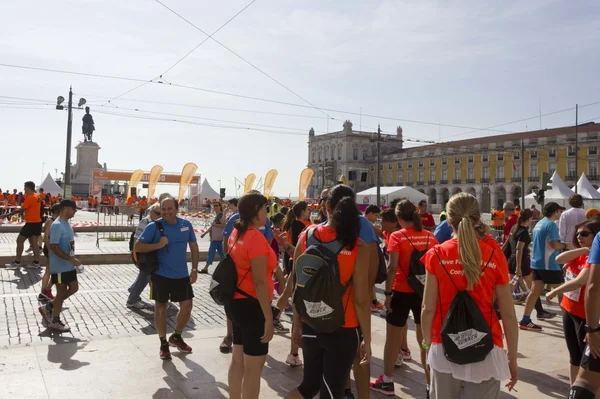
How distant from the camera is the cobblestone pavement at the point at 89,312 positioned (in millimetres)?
6111

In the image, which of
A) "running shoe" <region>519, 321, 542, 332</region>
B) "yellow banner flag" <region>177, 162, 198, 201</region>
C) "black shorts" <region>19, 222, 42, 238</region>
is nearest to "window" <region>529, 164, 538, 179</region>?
"yellow banner flag" <region>177, 162, 198, 201</region>

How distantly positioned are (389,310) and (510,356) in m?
1.75

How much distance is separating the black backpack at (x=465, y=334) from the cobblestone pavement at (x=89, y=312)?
14.4 ft

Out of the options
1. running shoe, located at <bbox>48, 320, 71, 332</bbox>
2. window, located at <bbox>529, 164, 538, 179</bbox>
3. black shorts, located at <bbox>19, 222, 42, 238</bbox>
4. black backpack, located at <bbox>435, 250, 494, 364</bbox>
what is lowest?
running shoe, located at <bbox>48, 320, 71, 332</bbox>

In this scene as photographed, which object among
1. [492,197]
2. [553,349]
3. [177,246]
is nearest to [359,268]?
[177,246]

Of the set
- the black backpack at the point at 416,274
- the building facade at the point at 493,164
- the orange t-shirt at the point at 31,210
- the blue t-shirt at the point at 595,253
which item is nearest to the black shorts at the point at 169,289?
the black backpack at the point at 416,274

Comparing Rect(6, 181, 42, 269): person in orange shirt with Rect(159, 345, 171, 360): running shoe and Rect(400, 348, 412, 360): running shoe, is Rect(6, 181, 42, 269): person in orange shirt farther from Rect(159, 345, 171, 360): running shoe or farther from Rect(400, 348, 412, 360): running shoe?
Rect(400, 348, 412, 360): running shoe

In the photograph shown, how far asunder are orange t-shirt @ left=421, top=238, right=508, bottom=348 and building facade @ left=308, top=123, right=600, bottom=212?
61.6 meters

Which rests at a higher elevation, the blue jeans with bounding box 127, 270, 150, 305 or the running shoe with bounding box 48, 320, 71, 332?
the blue jeans with bounding box 127, 270, 150, 305

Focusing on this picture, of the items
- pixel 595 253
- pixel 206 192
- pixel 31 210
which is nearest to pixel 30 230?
pixel 31 210

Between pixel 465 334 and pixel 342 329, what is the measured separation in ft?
2.36

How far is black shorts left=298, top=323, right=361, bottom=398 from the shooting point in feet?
9.84

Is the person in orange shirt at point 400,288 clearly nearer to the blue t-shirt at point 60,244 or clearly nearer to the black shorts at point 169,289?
the black shorts at point 169,289

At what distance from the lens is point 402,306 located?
446 cm
